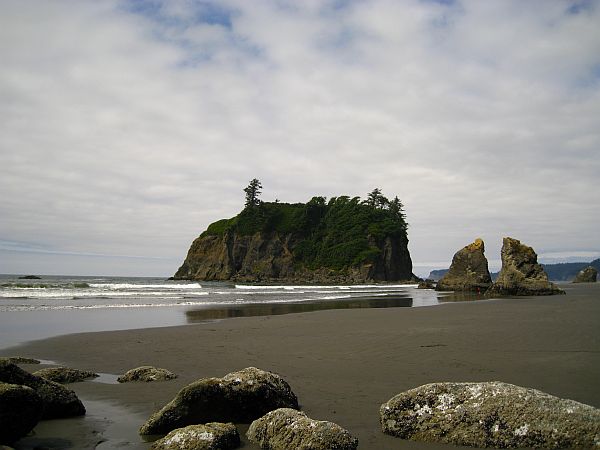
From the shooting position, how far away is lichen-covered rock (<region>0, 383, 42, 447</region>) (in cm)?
465

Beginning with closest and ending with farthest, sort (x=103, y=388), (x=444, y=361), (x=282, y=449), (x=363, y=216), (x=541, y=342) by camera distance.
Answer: (x=282, y=449) → (x=103, y=388) → (x=444, y=361) → (x=541, y=342) → (x=363, y=216)

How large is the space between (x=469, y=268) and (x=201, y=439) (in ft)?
185

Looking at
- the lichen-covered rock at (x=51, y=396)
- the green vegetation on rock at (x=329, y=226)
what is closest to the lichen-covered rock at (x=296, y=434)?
the lichen-covered rock at (x=51, y=396)

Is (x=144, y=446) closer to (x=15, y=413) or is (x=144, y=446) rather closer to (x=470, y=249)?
(x=15, y=413)

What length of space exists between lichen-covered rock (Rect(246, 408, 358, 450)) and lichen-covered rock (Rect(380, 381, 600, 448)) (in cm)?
88

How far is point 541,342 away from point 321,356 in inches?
218

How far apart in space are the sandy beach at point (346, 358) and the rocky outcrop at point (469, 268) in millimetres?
39352

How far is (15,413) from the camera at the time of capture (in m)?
4.73

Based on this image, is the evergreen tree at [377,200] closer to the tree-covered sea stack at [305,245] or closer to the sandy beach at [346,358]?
the tree-covered sea stack at [305,245]

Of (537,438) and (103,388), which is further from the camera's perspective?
(103,388)

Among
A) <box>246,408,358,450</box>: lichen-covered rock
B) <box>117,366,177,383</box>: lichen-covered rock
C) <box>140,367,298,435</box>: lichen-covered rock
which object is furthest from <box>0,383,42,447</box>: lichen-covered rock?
<box>117,366,177,383</box>: lichen-covered rock

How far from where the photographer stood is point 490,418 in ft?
15.9

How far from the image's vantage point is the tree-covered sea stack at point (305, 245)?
106 m

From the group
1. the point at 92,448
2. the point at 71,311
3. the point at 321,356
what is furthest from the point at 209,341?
the point at 71,311
